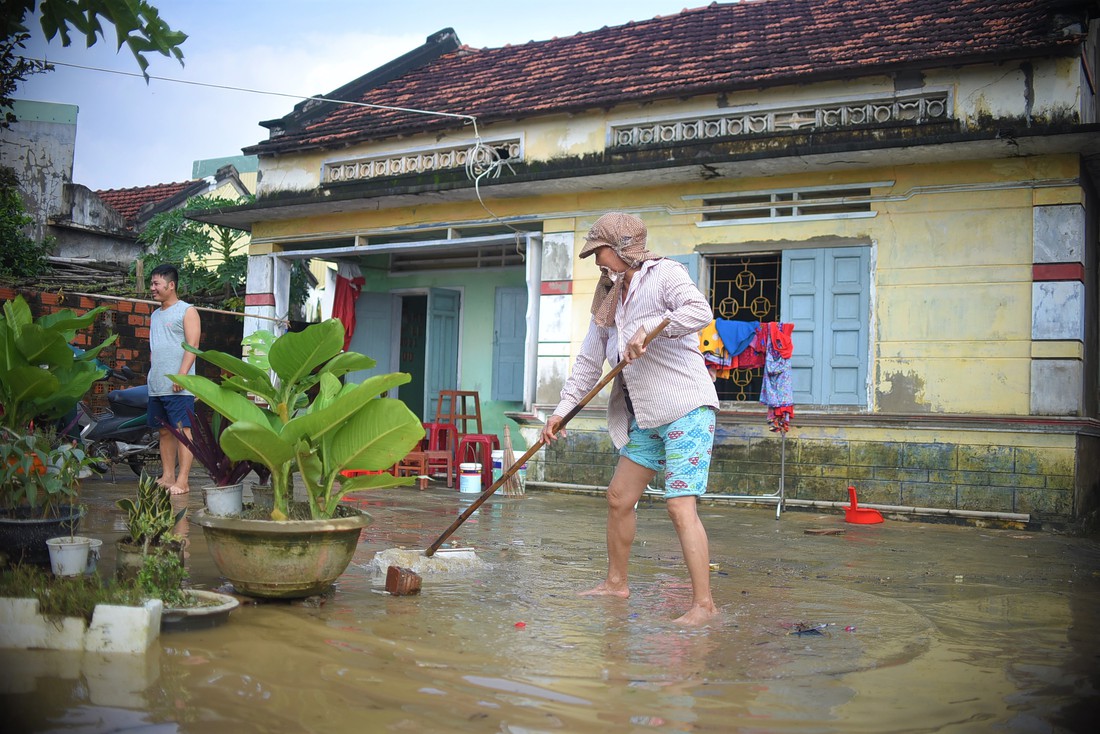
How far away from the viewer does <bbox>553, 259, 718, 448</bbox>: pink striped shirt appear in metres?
4.24

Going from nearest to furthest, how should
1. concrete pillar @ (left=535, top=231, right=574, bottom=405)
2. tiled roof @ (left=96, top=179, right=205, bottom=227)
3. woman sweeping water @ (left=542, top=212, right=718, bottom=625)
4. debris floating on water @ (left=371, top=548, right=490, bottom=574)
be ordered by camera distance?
woman sweeping water @ (left=542, top=212, right=718, bottom=625)
debris floating on water @ (left=371, top=548, right=490, bottom=574)
concrete pillar @ (left=535, top=231, right=574, bottom=405)
tiled roof @ (left=96, top=179, right=205, bottom=227)

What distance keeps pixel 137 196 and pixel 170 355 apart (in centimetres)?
1803

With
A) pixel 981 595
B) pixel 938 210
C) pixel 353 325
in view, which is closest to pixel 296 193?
pixel 353 325

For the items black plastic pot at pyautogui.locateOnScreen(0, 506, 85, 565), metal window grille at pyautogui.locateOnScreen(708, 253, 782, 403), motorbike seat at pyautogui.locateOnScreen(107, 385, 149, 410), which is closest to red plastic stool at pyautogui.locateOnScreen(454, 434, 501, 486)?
metal window grille at pyautogui.locateOnScreen(708, 253, 782, 403)

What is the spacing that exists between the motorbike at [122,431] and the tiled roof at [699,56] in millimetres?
4670

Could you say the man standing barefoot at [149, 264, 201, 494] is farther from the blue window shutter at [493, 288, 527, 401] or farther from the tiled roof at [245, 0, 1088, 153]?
the blue window shutter at [493, 288, 527, 401]

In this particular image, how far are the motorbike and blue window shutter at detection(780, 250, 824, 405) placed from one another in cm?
620

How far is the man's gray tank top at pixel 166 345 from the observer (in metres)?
7.31

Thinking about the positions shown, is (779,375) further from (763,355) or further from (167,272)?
(167,272)

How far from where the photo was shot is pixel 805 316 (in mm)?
9312

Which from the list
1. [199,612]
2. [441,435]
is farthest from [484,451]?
[199,612]

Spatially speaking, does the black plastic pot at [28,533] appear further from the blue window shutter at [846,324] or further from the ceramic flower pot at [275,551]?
the blue window shutter at [846,324]

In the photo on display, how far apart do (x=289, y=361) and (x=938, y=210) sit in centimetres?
668

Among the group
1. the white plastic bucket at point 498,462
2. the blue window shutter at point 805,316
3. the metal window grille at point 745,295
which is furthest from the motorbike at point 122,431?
the blue window shutter at point 805,316
